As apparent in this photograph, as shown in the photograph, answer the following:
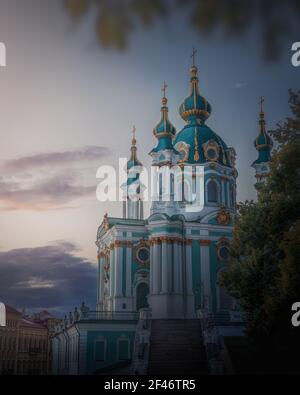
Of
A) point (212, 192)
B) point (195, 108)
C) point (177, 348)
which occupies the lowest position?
point (177, 348)

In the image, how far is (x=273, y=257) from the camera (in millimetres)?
11789

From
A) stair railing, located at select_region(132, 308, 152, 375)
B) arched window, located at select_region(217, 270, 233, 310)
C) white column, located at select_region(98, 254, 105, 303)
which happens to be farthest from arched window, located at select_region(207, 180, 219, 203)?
stair railing, located at select_region(132, 308, 152, 375)

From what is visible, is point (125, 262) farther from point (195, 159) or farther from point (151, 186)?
point (195, 159)

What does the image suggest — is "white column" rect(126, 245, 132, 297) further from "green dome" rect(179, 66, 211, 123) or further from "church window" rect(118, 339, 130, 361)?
"green dome" rect(179, 66, 211, 123)

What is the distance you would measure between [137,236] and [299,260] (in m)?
11.0

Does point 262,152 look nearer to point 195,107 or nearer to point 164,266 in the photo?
point 195,107

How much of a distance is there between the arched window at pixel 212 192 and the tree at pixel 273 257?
8977mm

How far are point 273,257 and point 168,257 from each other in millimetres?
7746

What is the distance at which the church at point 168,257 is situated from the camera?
16609 mm

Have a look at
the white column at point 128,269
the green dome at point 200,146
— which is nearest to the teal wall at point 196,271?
the white column at point 128,269

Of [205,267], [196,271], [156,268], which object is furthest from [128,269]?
[205,267]

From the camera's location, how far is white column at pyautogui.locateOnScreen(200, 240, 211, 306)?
1944cm

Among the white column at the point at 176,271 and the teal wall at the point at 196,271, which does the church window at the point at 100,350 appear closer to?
the white column at the point at 176,271
